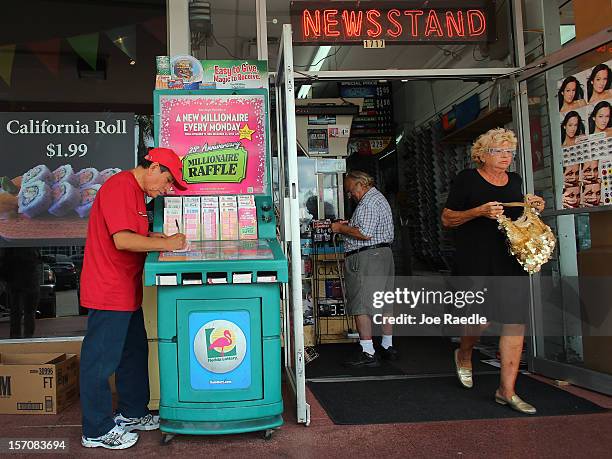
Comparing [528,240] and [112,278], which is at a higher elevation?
[528,240]

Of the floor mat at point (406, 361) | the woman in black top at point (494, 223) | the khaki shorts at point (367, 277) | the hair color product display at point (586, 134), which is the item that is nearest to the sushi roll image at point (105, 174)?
the khaki shorts at point (367, 277)

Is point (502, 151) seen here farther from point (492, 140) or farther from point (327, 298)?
point (327, 298)

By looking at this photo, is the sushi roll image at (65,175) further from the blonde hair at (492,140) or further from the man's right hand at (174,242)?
the blonde hair at (492,140)

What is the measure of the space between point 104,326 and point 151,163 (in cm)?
86

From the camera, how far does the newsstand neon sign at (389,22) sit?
4.11 m

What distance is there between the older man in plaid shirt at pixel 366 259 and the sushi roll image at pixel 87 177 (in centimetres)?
190

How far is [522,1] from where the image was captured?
4.22m

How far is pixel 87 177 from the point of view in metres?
4.07

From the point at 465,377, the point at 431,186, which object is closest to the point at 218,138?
the point at 465,377

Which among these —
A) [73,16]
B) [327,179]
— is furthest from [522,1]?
[73,16]

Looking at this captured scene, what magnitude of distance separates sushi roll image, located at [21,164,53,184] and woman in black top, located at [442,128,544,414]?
2883 mm

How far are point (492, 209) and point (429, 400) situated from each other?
50.0 inches

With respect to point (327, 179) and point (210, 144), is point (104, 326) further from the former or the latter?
point (327, 179)

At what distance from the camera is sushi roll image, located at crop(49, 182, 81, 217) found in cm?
401
